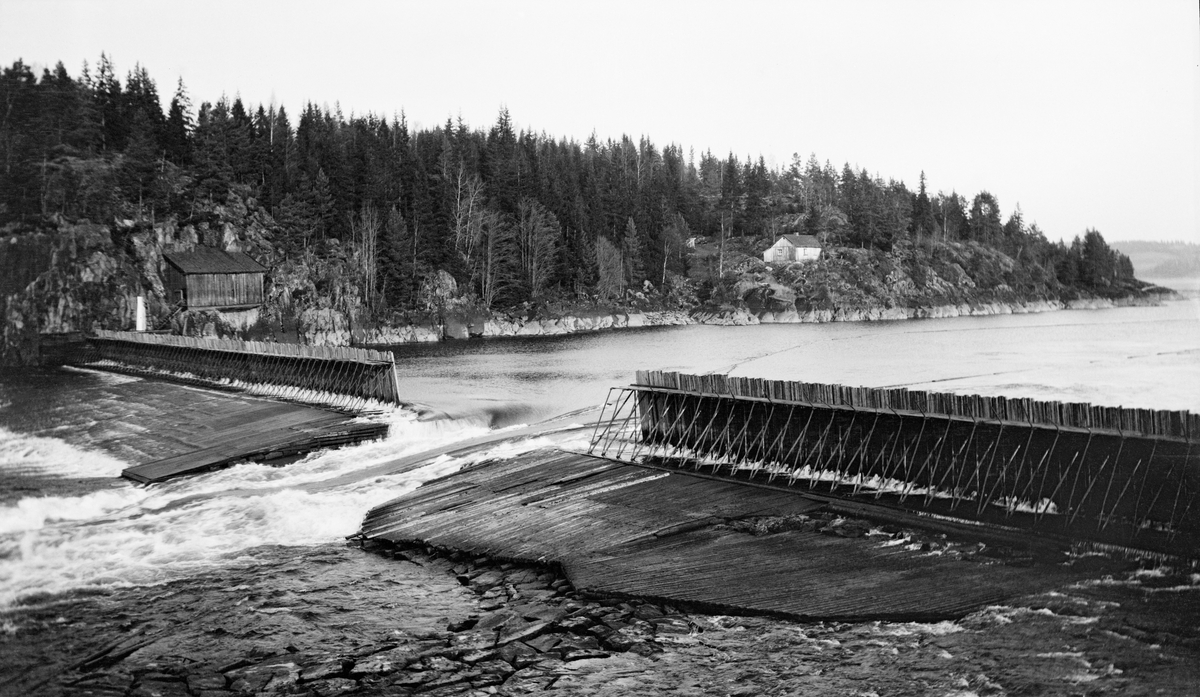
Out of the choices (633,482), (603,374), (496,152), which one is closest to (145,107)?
(496,152)

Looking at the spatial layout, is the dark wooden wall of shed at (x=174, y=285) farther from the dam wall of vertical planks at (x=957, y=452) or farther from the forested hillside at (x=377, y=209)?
the dam wall of vertical planks at (x=957, y=452)

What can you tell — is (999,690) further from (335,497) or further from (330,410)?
(330,410)

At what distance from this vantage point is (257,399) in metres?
44.1

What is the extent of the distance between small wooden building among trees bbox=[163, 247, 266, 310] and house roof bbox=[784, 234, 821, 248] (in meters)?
91.5

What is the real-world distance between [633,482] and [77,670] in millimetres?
14044

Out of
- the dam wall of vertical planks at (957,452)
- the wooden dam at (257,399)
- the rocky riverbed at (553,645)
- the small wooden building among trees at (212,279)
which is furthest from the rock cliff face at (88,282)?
the rocky riverbed at (553,645)

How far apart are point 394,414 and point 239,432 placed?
22.9 feet

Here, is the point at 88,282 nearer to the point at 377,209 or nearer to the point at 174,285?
the point at 174,285

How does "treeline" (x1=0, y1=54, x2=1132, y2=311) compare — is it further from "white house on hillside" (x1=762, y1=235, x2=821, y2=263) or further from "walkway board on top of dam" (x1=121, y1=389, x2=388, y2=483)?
"walkway board on top of dam" (x1=121, y1=389, x2=388, y2=483)

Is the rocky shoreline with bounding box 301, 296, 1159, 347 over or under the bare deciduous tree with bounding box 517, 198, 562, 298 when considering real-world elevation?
under

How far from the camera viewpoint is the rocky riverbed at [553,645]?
37.8 feet

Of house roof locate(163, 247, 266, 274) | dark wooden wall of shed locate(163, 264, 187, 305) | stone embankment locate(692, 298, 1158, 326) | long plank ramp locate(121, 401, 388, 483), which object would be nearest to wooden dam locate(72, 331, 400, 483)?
long plank ramp locate(121, 401, 388, 483)

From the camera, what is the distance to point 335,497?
23812mm

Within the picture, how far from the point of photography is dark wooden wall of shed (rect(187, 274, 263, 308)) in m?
83.8
